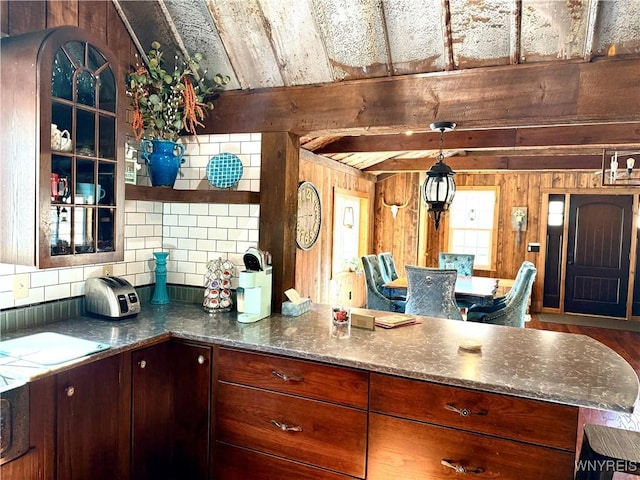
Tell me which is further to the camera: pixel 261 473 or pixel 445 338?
pixel 445 338

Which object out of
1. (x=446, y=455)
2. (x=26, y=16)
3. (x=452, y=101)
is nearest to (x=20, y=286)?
(x=26, y=16)

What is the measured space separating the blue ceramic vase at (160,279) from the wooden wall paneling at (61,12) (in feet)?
4.48

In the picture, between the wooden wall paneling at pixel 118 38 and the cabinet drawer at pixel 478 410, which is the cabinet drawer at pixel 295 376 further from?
the wooden wall paneling at pixel 118 38

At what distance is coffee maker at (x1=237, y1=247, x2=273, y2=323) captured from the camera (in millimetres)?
2512

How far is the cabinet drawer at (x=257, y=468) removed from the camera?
199cm

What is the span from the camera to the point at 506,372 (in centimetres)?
176

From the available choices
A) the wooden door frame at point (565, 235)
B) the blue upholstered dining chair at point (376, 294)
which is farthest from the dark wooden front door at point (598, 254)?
the blue upholstered dining chair at point (376, 294)

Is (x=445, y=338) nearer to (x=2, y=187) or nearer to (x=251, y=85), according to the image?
(x=251, y=85)

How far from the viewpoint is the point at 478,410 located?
1.70 m

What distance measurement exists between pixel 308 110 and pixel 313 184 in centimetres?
273

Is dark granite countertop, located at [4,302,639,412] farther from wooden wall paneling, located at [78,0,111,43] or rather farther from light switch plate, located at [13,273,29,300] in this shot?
wooden wall paneling, located at [78,0,111,43]

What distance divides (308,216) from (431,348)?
11.1 feet

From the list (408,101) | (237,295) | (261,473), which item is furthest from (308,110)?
(261,473)

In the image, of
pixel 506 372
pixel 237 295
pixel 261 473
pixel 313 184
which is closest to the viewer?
pixel 506 372
